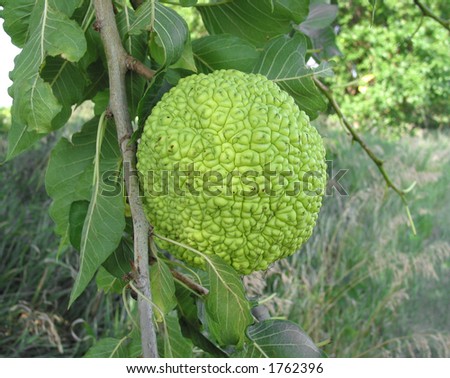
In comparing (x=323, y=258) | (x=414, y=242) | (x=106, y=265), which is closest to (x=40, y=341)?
(x=323, y=258)

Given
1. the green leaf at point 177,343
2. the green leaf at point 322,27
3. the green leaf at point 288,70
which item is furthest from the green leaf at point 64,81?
the green leaf at point 322,27

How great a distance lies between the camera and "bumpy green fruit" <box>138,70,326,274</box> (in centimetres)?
81

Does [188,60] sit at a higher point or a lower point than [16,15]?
lower

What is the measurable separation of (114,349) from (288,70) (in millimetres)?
624

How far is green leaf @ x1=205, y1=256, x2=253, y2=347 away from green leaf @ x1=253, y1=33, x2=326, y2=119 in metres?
0.37

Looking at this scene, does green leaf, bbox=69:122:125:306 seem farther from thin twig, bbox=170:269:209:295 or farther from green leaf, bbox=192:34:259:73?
green leaf, bbox=192:34:259:73

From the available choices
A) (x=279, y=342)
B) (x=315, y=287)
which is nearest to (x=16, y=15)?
(x=279, y=342)

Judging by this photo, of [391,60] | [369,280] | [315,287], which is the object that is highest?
[315,287]

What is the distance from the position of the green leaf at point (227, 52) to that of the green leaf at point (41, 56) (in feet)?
0.78

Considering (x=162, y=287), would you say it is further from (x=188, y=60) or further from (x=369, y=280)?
(x=369, y=280)

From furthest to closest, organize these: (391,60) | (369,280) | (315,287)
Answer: (391,60) < (369,280) < (315,287)

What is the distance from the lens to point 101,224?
84 cm

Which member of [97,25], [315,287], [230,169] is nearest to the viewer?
[230,169]

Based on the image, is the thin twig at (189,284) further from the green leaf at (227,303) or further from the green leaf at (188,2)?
the green leaf at (188,2)
